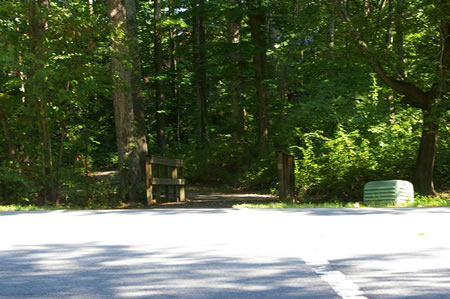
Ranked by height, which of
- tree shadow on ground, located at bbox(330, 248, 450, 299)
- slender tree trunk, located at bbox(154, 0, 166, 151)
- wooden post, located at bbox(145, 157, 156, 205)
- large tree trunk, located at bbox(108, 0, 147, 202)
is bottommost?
tree shadow on ground, located at bbox(330, 248, 450, 299)

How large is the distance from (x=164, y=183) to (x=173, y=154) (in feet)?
53.1

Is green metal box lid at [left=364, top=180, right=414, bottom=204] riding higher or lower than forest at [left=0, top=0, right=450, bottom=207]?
lower

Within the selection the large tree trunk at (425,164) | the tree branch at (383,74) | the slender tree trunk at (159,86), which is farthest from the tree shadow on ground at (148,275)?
the slender tree trunk at (159,86)

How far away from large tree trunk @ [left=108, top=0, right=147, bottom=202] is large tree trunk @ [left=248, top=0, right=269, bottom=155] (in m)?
8.62

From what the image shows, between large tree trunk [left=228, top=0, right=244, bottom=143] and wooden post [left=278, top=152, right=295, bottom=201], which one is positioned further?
large tree trunk [left=228, top=0, right=244, bottom=143]

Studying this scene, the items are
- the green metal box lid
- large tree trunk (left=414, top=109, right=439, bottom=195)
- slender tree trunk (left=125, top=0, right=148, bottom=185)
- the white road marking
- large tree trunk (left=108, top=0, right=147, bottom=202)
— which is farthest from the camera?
slender tree trunk (left=125, top=0, right=148, bottom=185)

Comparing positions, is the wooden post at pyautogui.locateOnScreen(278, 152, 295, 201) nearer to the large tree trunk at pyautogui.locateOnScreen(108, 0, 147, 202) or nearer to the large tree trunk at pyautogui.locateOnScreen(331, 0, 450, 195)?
the large tree trunk at pyautogui.locateOnScreen(331, 0, 450, 195)

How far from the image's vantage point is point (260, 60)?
1097 inches

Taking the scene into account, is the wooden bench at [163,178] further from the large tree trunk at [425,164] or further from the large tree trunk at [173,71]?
the large tree trunk at [173,71]

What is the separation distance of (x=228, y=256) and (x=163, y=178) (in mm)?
11997

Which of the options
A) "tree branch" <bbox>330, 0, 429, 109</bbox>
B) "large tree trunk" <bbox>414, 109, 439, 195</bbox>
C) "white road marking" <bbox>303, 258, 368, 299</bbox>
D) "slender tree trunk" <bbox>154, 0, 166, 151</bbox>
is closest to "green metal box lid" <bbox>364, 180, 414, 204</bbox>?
"large tree trunk" <bbox>414, 109, 439, 195</bbox>

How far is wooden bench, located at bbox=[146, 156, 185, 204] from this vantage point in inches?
659

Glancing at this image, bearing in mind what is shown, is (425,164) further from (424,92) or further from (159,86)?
(159,86)

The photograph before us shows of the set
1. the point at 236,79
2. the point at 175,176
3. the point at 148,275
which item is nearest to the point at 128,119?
the point at 175,176
